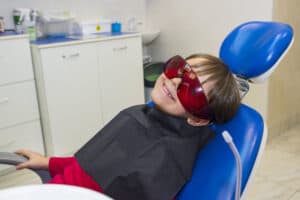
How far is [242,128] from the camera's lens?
1.02 meters

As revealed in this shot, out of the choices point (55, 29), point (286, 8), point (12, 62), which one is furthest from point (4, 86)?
point (286, 8)

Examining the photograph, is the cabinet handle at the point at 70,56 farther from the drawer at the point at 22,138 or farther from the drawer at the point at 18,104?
the drawer at the point at 22,138

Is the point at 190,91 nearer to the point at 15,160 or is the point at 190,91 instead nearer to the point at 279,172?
the point at 15,160

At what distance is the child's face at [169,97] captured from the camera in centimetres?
100

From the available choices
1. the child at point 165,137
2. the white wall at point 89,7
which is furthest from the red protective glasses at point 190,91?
the white wall at point 89,7

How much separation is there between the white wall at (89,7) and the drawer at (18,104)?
0.52 metres

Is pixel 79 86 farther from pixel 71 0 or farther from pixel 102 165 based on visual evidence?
pixel 102 165

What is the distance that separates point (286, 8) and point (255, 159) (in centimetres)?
192

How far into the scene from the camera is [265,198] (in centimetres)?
205

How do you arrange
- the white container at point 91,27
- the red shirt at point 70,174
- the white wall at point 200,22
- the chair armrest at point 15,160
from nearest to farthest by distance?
the red shirt at point 70,174, the chair armrest at point 15,160, the white wall at point 200,22, the white container at point 91,27

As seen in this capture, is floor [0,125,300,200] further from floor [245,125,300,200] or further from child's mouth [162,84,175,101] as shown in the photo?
child's mouth [162,84,175,101]

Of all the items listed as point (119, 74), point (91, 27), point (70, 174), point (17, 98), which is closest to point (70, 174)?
point (70, 174)

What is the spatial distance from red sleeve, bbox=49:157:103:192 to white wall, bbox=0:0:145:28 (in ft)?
5.33

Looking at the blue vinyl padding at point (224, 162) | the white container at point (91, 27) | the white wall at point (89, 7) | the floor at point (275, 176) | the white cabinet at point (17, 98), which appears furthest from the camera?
the white container at point (91, 27)
